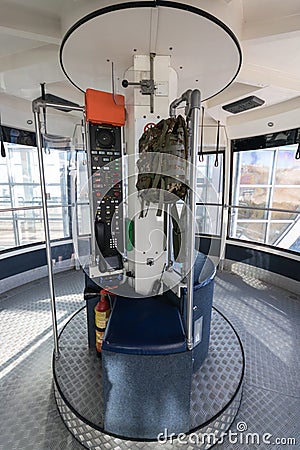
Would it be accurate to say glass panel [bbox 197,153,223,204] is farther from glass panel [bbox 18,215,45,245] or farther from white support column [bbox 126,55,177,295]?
glass panel [bbox 18,215,45,245]

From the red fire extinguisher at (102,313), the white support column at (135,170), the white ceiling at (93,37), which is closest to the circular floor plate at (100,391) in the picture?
the red fire extinguisher at (102,313)

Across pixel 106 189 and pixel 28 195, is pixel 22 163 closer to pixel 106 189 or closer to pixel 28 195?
pixel 28 195

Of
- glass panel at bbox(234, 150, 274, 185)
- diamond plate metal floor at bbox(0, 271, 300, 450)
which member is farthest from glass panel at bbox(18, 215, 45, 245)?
glass panel at bbox(234, 150, 274, 185)

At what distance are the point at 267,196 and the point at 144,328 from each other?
322 cm

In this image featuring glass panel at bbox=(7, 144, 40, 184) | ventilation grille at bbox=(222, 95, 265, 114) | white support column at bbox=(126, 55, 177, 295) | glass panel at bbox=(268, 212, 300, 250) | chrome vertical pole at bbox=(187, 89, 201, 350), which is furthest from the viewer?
glass panel at bbox=(268, 212, 300, 250)

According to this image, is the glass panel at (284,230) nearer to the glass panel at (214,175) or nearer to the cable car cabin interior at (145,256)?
the glass panel at (214,175)

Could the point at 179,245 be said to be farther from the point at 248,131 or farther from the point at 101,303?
the point at 248,131

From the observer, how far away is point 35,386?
1686 millimetres

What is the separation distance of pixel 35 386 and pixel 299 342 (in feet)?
7.29

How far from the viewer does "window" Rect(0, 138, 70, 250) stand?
11.0 feet

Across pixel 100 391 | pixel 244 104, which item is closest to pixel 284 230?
pixel 244 104

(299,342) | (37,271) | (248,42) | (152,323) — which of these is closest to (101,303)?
(152,323)

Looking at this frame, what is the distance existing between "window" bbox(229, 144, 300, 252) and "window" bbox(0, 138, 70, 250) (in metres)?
2.78

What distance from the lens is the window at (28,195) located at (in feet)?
11.0
